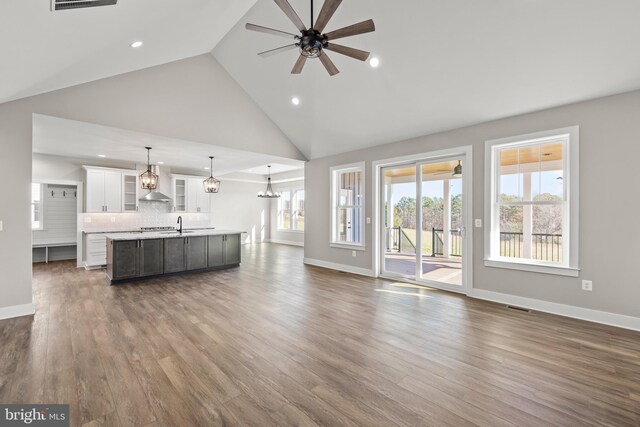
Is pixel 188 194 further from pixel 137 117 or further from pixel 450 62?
pixel 450 62

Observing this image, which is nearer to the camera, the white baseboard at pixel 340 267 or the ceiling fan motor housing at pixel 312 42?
the ceiling fan motor housing at pixel 312 42

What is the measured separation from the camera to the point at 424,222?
531 centimetres

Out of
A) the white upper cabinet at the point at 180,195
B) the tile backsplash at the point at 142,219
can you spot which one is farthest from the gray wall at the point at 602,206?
the tile backsplash at the point at 142,219

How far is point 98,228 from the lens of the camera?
733 cm

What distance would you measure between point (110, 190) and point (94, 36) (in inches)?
240

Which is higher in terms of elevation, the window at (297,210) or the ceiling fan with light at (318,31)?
the ceiling fan with light at (318,31)

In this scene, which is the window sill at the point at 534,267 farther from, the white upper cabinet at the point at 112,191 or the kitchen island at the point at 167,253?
the white upper cabinet at the point at 112,191

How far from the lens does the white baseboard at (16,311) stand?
355cm

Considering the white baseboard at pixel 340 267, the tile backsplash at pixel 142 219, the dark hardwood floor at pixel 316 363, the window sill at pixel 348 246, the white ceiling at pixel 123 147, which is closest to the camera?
the dark hardwood floor at pixel 316 363

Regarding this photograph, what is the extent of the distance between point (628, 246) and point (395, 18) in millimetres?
3845

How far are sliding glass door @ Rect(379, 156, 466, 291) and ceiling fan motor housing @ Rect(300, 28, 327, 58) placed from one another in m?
3.15

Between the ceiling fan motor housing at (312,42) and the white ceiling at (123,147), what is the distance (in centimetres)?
343

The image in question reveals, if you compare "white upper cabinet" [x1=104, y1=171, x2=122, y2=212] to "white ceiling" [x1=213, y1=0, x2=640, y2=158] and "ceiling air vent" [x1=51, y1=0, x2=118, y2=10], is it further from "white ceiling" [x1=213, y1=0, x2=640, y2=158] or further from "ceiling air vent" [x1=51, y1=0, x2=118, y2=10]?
"ceiling air vent" [x1=51, y1=0, x2=118, y2=10]

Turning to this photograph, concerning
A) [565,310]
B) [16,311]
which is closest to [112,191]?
[16,311]
